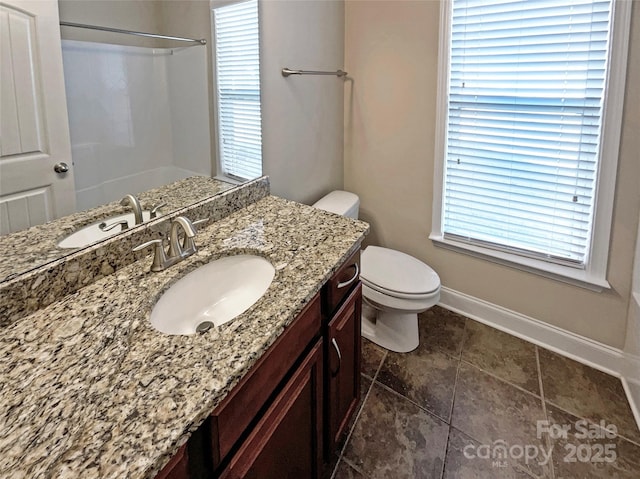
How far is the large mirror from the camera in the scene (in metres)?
1.04

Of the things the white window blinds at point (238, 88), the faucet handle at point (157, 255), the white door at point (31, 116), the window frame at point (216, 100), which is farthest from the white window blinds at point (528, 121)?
the white door at point (31, 116)

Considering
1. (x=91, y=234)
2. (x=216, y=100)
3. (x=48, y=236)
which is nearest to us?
(x=48, y=236)

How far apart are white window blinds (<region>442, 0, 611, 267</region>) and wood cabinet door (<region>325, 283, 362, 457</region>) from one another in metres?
1.11

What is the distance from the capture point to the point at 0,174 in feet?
3.05

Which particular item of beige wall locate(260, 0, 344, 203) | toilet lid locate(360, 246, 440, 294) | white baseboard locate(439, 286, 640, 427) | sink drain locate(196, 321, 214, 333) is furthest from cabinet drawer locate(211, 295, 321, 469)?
white baseboard locate(439, 286, 640, 427)

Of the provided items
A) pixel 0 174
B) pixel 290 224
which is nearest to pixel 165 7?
pixel 0 174

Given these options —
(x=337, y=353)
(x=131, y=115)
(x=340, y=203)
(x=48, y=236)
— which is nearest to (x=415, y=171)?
(x=340, y=203)

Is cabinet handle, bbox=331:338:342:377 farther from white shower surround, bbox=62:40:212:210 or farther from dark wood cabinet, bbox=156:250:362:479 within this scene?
white shower surround, bbox=62:40:212:210

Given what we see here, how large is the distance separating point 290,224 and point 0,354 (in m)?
0.96

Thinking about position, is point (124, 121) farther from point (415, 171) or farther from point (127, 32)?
point (415, 171)

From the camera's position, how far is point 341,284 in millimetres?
1374

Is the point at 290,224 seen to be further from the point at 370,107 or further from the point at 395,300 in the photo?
the point at 370,107

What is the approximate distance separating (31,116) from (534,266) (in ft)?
7.22

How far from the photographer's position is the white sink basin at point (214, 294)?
3.77 ft
